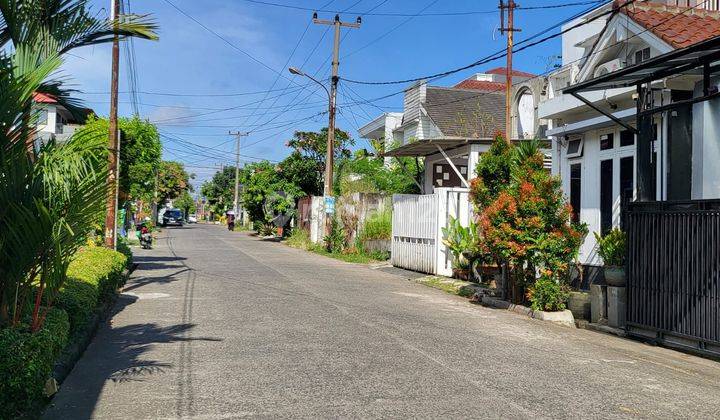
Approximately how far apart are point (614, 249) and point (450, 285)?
667 centimetres

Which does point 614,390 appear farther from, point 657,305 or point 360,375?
point 657,305

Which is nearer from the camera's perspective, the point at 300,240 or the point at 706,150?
the point at 706,150

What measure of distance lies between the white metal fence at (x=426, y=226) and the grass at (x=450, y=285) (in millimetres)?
857

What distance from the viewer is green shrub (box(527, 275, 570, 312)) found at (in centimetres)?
1216

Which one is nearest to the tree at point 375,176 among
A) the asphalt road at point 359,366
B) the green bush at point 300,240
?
the green bush at point 300,240

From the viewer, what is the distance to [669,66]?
992 centimetres

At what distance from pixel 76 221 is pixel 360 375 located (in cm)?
318

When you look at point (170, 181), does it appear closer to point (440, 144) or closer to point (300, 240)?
point (300, 240)

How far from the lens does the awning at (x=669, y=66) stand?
8984 millimetres

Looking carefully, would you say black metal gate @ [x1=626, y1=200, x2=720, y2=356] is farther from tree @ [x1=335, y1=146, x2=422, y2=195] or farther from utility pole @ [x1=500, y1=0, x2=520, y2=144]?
tree @ [x1=335, y1=146, x2=422, y2=195]

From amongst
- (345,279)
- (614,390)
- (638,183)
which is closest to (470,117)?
(345,279)

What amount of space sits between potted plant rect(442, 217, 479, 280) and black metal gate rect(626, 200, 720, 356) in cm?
770

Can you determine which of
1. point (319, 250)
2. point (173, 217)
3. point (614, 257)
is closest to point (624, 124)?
point (614, 257)

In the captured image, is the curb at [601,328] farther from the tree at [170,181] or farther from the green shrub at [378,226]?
the tree at [170,181]
